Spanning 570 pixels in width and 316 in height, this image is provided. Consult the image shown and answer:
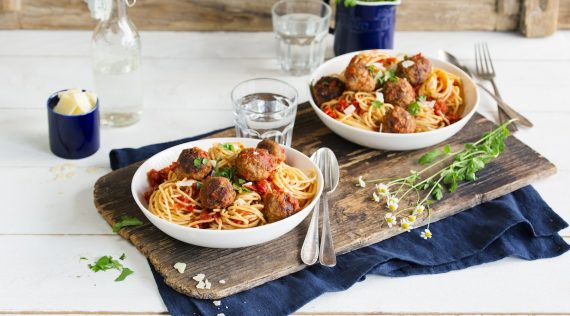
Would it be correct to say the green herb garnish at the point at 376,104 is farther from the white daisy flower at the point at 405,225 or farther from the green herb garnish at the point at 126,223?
the green herb garnish at the point at 126,223

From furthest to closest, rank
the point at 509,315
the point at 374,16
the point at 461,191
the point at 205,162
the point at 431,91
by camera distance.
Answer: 1. the point at 374,16
2. the point at 431,91
3. the point at 461,191
4. the point at 205,162
5. the point at 509,315

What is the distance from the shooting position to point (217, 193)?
9.23ft

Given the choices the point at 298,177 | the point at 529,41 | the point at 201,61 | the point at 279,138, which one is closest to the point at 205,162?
the point at 298,177

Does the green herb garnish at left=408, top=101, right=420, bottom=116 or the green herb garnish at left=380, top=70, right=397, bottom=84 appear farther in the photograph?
the green herb garnish at left=380, top=70, right=397, bottom=84

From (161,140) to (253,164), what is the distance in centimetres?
84

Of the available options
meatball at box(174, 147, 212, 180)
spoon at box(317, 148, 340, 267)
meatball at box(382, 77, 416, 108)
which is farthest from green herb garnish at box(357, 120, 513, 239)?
meatball at box(174, 147, 212, 180)

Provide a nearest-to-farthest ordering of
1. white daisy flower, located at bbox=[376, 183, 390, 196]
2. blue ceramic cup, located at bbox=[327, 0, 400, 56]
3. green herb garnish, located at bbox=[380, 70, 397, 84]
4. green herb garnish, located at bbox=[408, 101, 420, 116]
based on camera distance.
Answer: white daisy flower, located at bbox=[376, 183, 390, 196] < green herb garnish, located at bbox=[408, 101, 420, 116] < green herb garnish, located at bbox=[380, 70, 397, 84] < blue ceramic cup, located at bbox=[327, 0, 400, 56]

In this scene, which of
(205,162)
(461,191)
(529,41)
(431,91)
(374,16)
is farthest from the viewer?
(529,41)

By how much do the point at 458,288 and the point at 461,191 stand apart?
1.64ft

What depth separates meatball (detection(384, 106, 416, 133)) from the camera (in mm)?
3352

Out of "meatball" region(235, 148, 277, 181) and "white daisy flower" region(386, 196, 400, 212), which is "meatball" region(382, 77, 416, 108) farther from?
"meatball" region(235, 148, 277, 181)

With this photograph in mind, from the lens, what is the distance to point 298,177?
3055 mm

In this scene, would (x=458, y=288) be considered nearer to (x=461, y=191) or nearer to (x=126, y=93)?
(x=461, y=191)

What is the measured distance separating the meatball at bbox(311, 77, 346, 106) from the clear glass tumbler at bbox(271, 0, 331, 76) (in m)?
0.51
